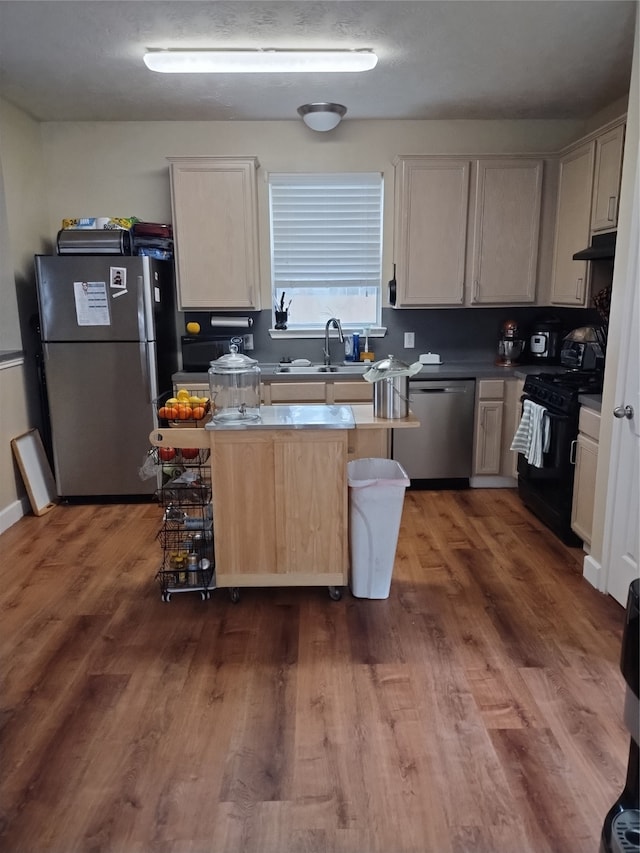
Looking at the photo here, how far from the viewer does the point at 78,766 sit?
1.80 meters

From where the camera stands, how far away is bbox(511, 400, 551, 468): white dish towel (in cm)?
341

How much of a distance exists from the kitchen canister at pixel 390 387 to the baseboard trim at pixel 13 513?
2.52m

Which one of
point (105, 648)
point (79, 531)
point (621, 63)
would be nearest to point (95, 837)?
point (105, 648)

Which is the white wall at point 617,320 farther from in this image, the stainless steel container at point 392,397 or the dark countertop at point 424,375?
the dark countertop at point 424,375

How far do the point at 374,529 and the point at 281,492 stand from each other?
0.46 meters

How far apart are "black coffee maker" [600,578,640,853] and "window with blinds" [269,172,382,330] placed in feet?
12.3

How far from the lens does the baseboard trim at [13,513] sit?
3.62 metres

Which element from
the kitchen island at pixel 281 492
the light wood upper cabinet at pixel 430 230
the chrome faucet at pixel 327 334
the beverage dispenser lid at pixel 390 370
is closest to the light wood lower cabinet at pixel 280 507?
the kitchen island at pixel 281 492

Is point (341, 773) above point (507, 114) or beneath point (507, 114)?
beneath

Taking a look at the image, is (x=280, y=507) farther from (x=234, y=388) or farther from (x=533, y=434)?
(x=533, y=434)

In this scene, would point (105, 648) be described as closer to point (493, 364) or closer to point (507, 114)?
point (493, 364)

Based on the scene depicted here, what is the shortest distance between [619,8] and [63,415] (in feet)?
12.4

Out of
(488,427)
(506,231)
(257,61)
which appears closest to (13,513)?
(257,61)

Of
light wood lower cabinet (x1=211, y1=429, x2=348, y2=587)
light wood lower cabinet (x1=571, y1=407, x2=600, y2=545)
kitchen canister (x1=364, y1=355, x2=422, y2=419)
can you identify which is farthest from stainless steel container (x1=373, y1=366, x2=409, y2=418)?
light wood lower cabinet (x1=571, y1=407, x2=600, y2=545)
